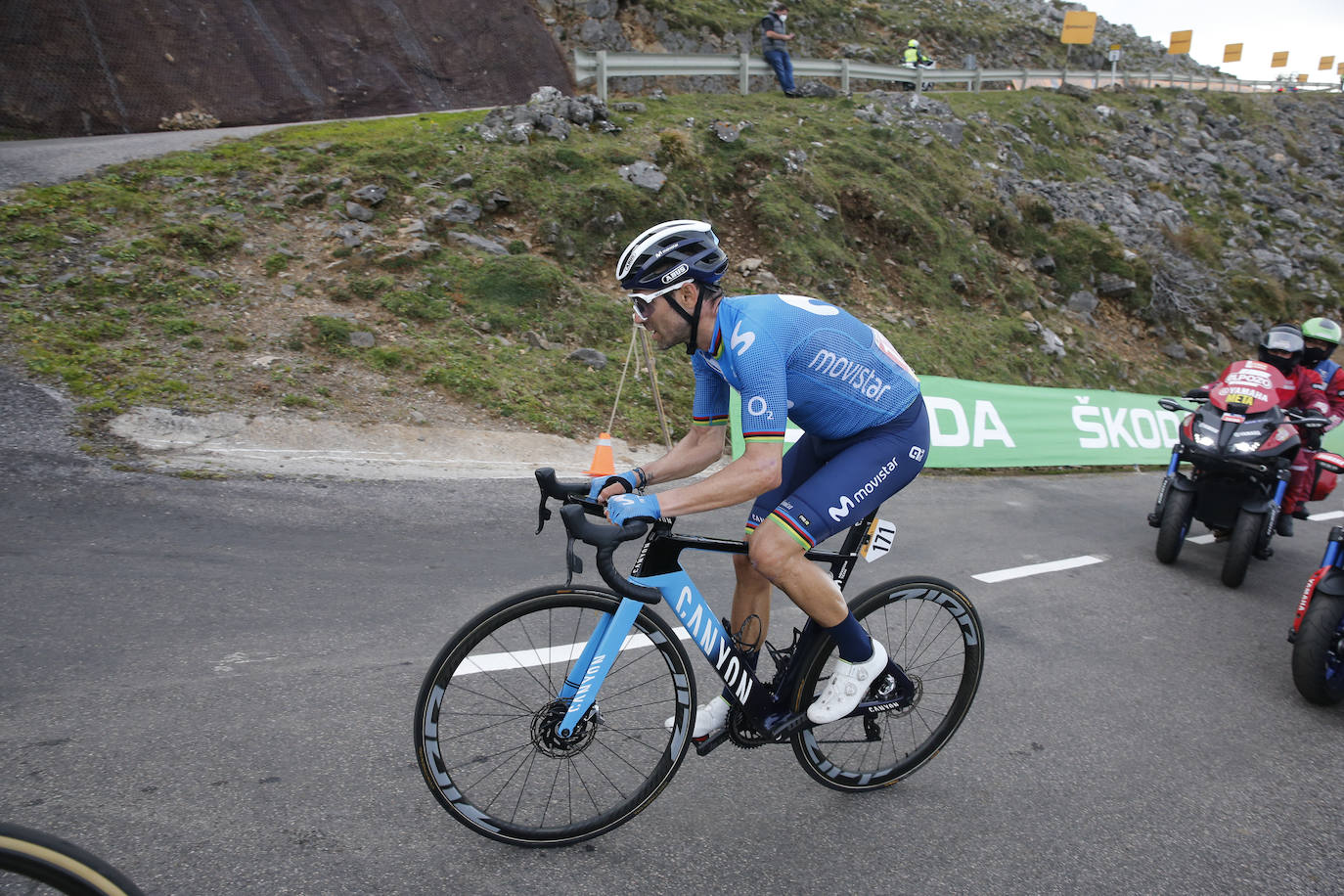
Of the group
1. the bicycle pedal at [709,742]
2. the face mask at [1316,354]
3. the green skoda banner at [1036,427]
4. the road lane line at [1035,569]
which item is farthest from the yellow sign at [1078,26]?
the bicycle pedal at [709,742]

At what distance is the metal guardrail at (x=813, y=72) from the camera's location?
15414 millimetres

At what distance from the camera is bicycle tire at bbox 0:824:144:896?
1.65 meters

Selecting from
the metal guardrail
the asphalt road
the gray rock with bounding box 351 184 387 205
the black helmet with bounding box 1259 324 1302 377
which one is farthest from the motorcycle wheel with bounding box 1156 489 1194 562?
the metal guardrail

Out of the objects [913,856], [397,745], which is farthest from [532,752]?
[913,856]

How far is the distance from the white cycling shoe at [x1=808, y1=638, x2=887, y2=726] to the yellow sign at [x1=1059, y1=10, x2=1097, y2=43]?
33123 millimetres

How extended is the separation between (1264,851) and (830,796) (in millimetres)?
1621

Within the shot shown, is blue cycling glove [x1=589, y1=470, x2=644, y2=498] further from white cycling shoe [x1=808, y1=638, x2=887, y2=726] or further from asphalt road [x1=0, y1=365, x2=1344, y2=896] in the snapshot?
asphalt road [x1=0, y1=365, x2=1344, y2=896]

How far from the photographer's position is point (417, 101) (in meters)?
15.9

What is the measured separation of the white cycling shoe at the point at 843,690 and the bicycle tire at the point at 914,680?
53mm

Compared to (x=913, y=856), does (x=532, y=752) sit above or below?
above

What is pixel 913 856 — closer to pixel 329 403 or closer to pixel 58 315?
pixel 329 403

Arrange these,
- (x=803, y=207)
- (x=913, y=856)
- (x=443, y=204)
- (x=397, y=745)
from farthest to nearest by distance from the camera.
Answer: (x=803, y=207)
(x=443, y=204)
(x=397, y=745)
(x=913, y=856)

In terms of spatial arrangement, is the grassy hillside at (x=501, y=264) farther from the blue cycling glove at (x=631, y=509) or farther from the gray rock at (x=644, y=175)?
the blue cycling glove at (x=631, y=509)

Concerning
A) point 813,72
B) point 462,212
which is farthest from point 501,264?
point 813,72
